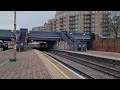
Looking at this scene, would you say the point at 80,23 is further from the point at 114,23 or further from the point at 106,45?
the point at 106,45

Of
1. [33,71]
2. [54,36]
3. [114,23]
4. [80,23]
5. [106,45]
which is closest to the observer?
[33,71]

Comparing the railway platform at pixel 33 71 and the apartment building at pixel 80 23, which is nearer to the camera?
the railway platform at pixel 33 71

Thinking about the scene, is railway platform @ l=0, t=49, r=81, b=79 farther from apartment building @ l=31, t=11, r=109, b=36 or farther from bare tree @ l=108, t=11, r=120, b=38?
apartment building @ l=31, t=11, r=109, b=36

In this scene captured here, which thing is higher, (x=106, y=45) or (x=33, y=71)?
(x=106, y=45)

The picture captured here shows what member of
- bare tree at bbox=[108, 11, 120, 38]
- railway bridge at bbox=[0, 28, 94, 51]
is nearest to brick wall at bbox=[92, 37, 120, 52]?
railway bridge at bbox=[0, 28, 94, 51]

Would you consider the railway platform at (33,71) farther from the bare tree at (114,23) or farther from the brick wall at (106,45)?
the bare tree at (114,23)

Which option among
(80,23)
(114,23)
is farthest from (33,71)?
(80,23)

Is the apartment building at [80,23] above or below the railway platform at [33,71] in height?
above

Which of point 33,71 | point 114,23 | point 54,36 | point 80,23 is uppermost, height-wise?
point 80,23

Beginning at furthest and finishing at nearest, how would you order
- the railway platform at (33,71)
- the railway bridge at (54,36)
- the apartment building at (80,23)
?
the apartment building at (80,23), the railway bridge at (54,36), the railway platform at (33,71)

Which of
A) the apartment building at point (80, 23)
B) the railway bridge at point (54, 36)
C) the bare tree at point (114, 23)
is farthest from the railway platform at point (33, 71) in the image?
the apartment building at point (80, 23)
